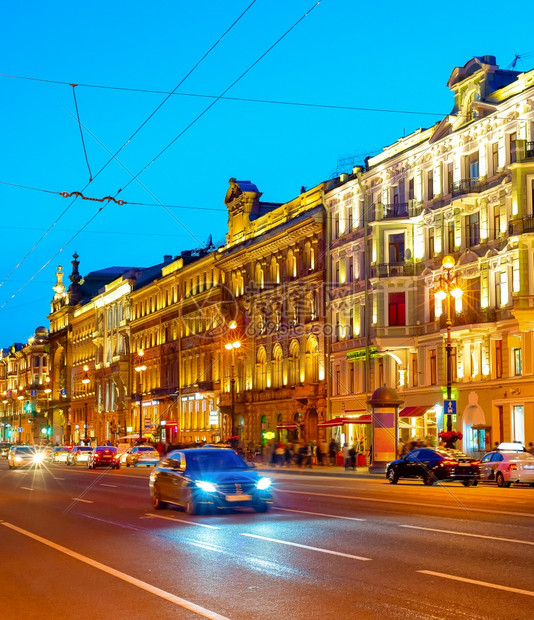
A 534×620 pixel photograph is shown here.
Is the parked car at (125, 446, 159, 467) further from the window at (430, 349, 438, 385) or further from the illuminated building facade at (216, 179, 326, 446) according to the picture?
the window at (430, 349, 438, 385)

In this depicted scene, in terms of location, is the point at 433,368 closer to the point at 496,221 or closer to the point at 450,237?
the point at 450,237

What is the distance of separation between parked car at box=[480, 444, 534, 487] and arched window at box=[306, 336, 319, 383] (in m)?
27.1

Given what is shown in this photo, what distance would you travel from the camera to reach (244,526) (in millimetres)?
18078

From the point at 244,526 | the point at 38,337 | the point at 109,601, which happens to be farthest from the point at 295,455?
the point at 38,337

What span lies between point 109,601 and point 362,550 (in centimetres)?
470

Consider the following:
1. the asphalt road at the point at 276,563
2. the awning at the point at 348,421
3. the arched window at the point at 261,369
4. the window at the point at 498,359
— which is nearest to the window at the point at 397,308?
the awning at the point at 348,421

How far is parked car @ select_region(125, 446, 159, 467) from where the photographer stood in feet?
183

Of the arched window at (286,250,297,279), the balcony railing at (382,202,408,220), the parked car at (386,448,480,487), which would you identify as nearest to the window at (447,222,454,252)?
the balcony railing at (382,202,408,220)

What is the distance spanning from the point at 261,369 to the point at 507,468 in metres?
38.4

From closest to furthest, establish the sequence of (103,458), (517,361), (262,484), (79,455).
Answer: (262,484), (517,361), (103,458), (79,455)

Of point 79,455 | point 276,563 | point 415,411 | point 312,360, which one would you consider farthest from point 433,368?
point 276,563

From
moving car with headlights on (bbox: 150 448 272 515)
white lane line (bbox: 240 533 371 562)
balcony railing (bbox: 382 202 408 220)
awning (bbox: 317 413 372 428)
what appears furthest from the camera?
balcony railing (bbox: 382 202 408 220)

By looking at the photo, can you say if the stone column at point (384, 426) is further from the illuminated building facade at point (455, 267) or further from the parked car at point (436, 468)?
the parked car at point (436, 468)

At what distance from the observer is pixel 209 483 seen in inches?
824
